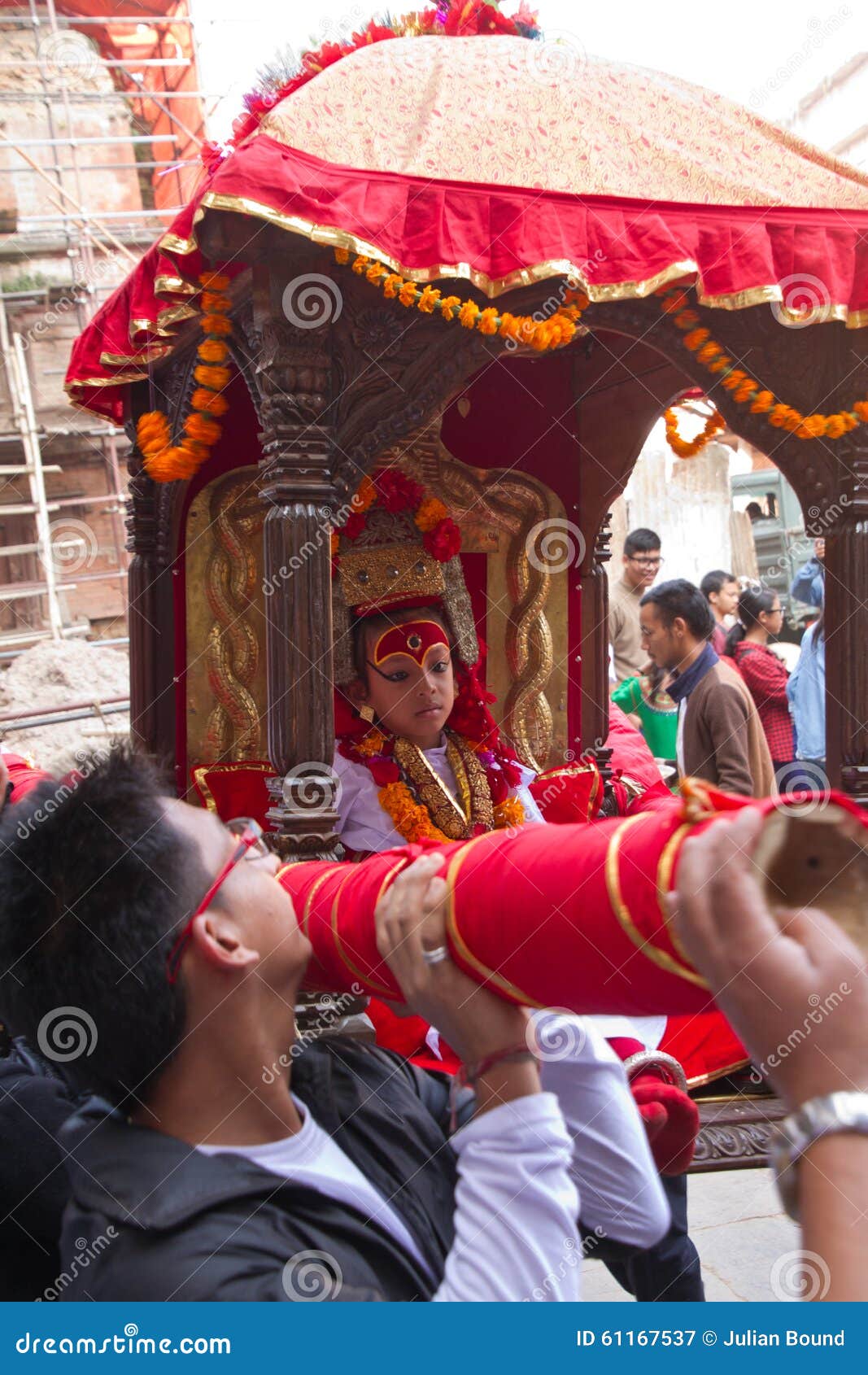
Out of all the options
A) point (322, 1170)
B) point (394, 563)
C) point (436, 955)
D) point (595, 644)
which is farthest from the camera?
point (595, 644)

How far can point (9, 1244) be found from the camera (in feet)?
4.73

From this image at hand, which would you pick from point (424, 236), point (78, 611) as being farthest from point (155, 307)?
point (78, 611)

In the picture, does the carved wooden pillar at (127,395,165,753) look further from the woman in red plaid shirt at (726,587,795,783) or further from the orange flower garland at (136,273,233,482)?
the woman in red plaid shirt at (726,587,795,783)

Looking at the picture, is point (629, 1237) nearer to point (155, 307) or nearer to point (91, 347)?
point (155, 307)

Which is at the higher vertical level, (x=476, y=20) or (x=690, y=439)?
(x=476, y=20)

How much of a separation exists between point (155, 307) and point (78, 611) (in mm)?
7900

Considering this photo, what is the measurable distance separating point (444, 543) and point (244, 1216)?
248 centimetres

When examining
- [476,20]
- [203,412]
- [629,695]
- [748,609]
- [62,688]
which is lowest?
[62,688]

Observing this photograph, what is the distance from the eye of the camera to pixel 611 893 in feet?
2.77

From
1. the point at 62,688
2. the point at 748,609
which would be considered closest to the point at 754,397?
the point at 748,609

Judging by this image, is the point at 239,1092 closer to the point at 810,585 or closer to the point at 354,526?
the point at 354,526

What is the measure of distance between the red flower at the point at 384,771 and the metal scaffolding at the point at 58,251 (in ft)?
23.9

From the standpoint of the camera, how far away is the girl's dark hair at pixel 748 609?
5672 millimetres

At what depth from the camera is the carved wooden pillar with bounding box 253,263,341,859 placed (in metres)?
2.74
